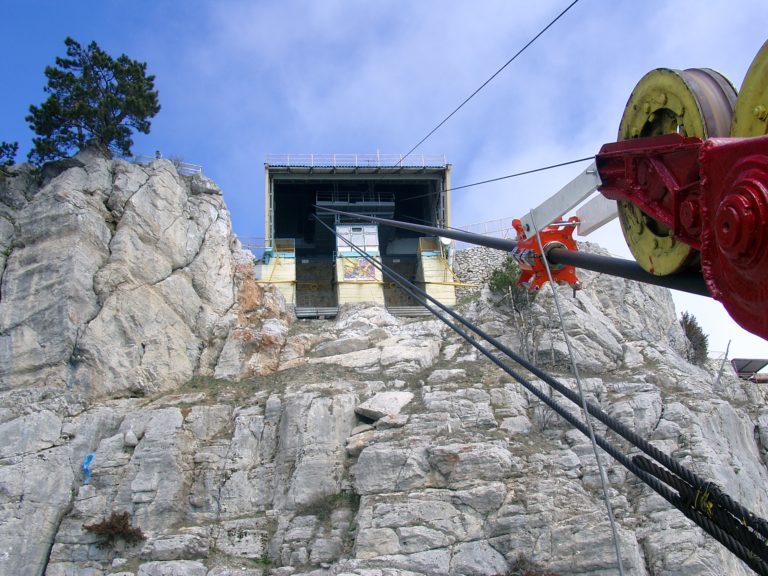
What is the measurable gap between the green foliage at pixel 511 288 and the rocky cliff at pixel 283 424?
535 mm

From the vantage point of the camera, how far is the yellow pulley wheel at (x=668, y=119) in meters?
6.18

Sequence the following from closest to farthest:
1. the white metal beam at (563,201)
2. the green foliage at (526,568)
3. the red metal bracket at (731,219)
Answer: the red metal bracket at (731,219)
the white metal beam at (563,201)
the green foliage at (526,568)

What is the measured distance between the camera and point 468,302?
32.6m

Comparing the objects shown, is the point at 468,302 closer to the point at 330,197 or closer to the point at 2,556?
the point at 330,197

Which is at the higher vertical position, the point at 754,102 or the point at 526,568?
the point at 526,568

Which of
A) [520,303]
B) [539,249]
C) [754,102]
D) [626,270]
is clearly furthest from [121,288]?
[754,102]

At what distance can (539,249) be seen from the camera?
28.1 feet

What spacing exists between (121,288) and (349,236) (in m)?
14.2

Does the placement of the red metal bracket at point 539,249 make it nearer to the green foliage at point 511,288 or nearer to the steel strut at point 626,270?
the steel strut at point 626,270

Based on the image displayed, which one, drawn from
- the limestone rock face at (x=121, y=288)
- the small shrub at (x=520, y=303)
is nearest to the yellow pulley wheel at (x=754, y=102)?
the small shrub at (x=520, y=303)

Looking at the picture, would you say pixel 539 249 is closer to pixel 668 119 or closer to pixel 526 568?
pixel 668 119

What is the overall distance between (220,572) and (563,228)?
14422 millimetres

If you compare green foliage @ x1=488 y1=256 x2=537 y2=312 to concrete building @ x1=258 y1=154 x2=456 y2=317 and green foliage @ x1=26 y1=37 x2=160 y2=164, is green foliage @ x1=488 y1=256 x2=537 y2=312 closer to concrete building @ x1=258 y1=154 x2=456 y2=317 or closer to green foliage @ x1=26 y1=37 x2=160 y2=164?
concrete building @ x1=258 y1=154 x2=456 y2=317

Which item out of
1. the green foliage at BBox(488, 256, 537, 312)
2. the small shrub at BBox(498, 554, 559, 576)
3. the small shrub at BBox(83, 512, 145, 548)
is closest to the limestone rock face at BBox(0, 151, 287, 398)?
the small shrub at BBox(83, 512, 145, 548)
